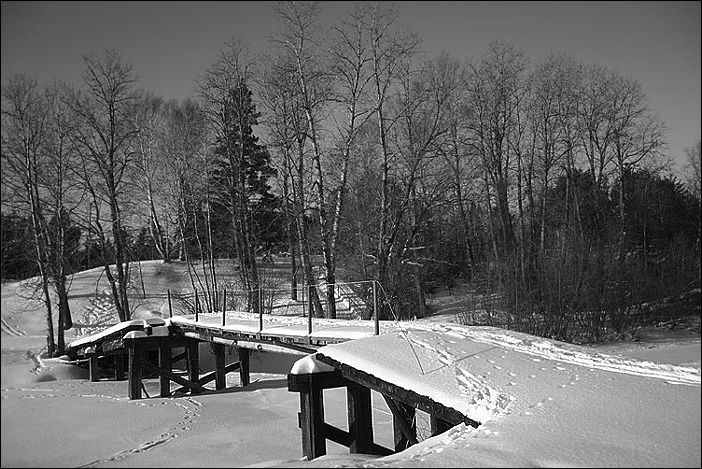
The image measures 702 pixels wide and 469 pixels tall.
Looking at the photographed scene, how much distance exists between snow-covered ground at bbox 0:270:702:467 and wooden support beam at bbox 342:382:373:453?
55 centimetres

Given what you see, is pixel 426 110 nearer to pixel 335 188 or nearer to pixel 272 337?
pixel 335 188

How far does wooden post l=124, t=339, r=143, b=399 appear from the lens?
11652mm

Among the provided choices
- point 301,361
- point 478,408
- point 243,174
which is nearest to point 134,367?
point 301,361

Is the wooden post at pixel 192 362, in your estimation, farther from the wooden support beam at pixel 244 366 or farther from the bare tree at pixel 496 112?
the bare tree at pixel 496 112

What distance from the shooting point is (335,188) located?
17547mm

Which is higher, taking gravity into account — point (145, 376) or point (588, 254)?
point (588, 254)

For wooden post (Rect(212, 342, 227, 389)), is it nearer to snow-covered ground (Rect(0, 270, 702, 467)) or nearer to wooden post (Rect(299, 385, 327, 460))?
snow-covered ground (Rect(0, 270, 702, 467))

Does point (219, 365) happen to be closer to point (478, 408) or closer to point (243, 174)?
point (243, 174)

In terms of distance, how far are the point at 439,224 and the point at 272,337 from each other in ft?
49.5

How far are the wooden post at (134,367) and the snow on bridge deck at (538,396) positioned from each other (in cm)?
679

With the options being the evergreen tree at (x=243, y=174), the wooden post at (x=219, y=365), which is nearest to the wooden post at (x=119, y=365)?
the wooden post at (x=219, y=365)

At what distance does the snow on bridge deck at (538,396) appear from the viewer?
3461 mm

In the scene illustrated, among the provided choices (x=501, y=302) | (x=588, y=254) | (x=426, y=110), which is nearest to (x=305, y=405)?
(x=588, y=254)

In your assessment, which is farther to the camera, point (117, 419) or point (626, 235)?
point (626, 235)
